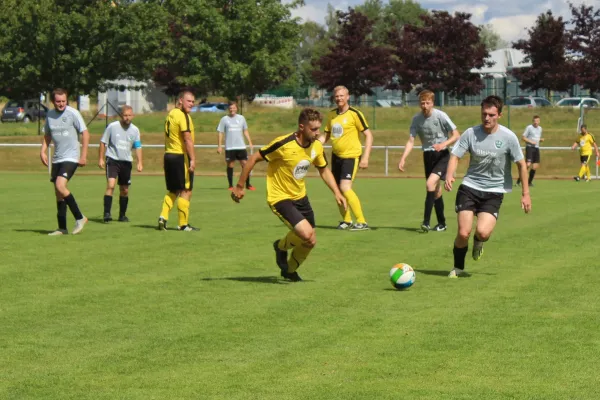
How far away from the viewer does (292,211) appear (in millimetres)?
10914

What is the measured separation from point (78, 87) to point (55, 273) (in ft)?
127

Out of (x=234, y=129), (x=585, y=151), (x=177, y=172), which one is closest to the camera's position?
(x=177, y=172)

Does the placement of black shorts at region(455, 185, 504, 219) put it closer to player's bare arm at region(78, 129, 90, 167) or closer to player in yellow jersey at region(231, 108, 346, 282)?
player in yellow jersey at region(231, 108, 346, 282)

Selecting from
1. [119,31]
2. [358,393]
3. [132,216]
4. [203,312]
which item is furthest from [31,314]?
[119,31]

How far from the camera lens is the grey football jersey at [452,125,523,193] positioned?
1147 centimetres

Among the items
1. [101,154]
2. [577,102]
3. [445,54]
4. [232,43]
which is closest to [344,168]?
[101,154]

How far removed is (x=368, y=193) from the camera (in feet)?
87.6

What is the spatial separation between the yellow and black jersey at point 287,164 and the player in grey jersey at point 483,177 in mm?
1530

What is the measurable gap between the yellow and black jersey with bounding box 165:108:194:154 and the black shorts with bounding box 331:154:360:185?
2350 mm

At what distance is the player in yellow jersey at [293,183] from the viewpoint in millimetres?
10789

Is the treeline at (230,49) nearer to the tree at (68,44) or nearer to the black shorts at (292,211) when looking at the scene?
the tree at (68,44)

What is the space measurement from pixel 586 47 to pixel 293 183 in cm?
5407

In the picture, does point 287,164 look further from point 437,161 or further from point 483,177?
point 437,161

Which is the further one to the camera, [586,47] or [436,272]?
[586,47]
